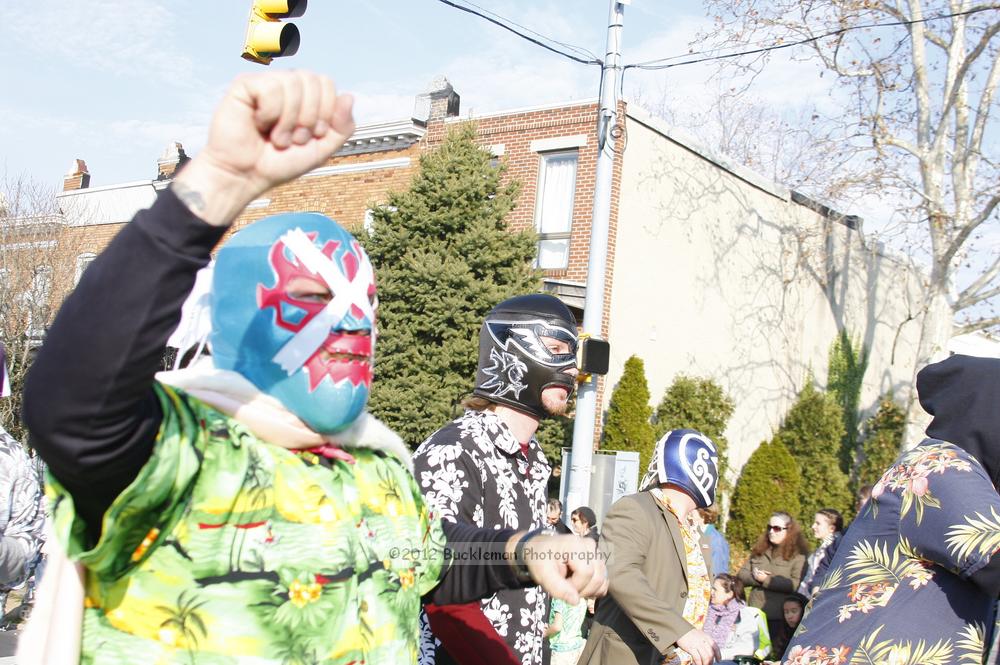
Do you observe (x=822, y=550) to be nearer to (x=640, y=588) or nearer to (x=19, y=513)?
(x=640, y=588)

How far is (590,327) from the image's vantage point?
11.1 meters

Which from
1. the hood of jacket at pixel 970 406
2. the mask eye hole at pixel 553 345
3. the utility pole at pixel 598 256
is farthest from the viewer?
the utility pole at pixel 598 256

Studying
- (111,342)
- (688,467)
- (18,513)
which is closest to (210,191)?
(111,342)

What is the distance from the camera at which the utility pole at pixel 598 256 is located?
1084cm

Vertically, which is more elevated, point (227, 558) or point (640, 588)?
point (227, 558)

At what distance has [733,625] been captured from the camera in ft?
27.7

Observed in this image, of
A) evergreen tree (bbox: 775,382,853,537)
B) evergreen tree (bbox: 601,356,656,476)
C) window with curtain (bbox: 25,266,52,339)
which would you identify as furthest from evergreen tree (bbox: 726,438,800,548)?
window with curtain (bbox: 25,266,52,339)

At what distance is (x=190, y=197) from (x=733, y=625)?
7.88m

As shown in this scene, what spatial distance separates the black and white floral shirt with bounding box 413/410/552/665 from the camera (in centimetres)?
337

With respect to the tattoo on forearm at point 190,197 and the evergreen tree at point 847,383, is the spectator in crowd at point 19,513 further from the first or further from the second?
the evergreen tree at point 847,383

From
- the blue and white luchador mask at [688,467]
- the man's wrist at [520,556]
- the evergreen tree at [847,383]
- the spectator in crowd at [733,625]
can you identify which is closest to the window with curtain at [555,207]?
the spectator in crowd at [733,625]

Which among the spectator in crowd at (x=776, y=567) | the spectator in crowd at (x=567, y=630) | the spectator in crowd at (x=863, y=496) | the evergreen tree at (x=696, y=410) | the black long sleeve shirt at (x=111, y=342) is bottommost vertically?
the spectator in crowd at (x=567, y=630)

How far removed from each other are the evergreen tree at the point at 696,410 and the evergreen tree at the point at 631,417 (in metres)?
0.50

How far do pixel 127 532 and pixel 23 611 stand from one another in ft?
29.8
